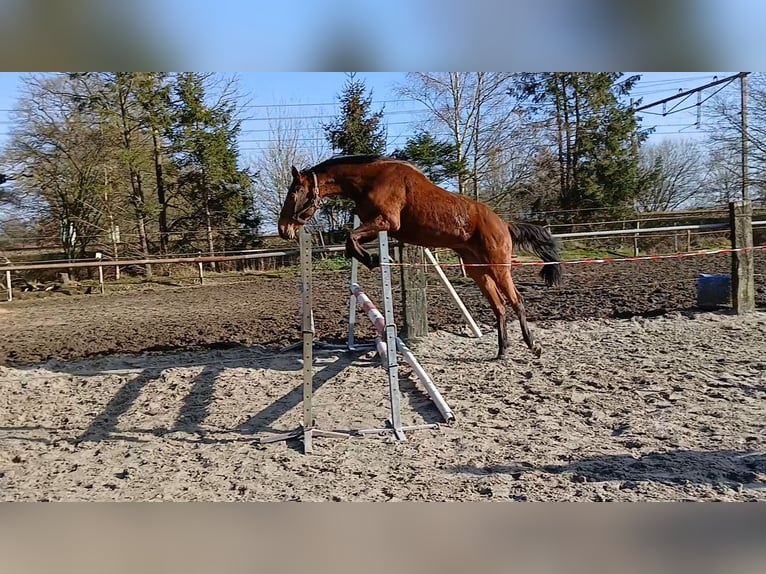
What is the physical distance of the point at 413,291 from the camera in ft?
15.7

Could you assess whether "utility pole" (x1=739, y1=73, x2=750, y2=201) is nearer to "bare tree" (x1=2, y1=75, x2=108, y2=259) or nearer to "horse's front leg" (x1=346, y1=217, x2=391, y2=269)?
"horse's front leg" (x1=346, y1=217, x2=391, y2=269)

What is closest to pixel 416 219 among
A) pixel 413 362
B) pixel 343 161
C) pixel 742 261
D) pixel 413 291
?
pixel 343 161

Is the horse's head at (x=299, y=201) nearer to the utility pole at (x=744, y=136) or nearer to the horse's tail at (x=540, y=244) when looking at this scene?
the horse's tail at (x=540, y=244)

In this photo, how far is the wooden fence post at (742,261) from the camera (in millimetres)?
5180

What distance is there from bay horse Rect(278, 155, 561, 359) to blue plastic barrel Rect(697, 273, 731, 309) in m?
2.03

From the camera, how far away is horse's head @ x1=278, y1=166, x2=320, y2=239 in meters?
3.32

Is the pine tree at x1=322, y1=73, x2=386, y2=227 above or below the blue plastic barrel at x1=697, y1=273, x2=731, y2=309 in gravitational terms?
above

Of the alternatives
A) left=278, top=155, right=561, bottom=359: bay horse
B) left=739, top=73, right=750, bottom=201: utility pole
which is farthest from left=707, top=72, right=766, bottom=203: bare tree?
left=278, top=155, right=561, bottom=359: bay horse

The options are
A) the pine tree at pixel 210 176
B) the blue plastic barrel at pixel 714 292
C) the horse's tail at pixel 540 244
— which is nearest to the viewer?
the horse's tail at pixel 540 244

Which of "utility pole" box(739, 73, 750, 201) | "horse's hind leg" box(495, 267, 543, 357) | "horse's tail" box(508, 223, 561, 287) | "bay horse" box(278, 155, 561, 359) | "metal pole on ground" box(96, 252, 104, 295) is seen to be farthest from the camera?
"metal pole on ground" box(96, 252, 104, 295)

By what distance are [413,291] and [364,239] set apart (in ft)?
4.88

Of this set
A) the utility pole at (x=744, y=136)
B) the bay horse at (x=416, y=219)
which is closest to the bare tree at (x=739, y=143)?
the utility pole at (x=744, y=136)

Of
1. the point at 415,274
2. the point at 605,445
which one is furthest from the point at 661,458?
the point at 415,274

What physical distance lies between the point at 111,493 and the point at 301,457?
0.81 m
